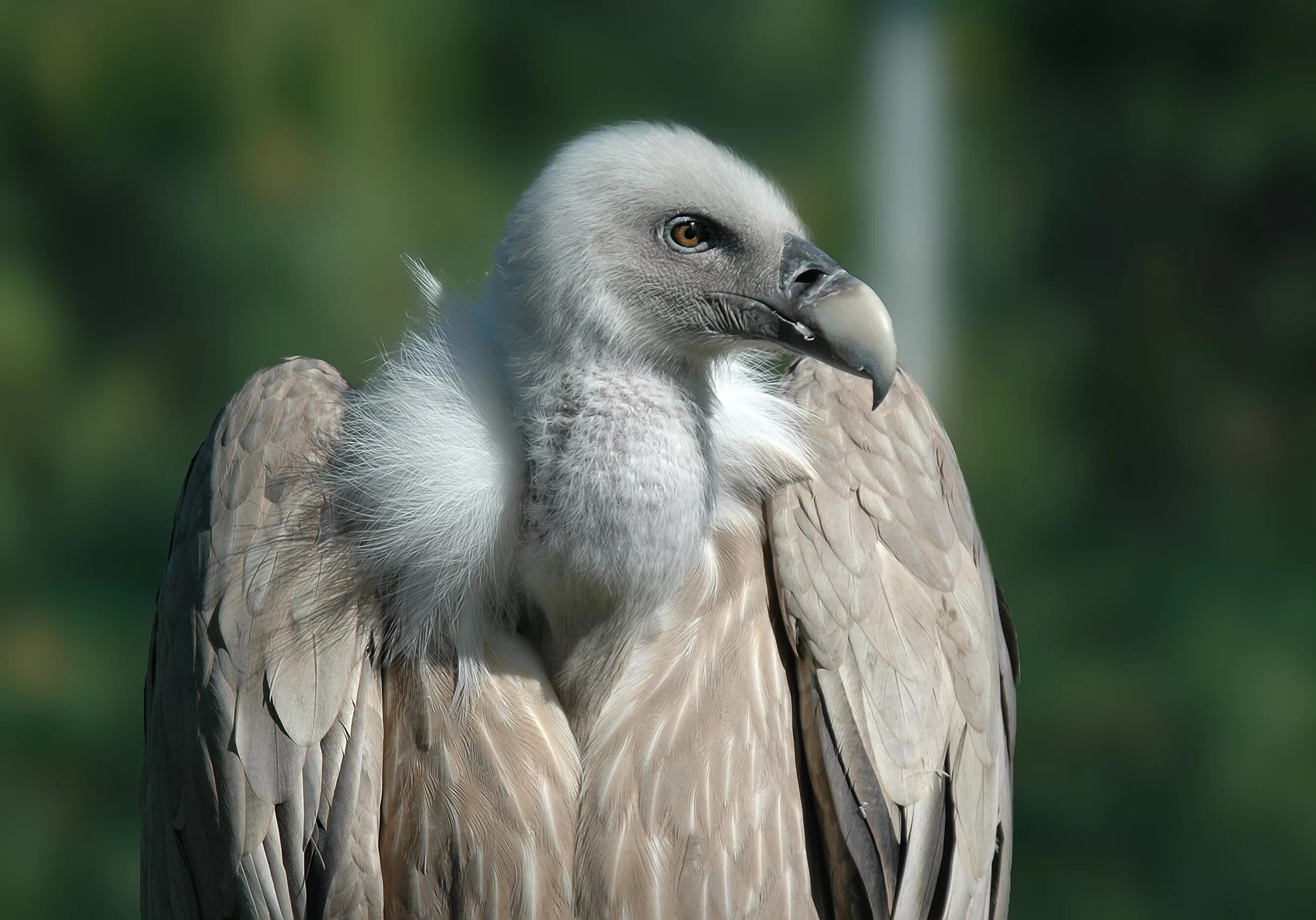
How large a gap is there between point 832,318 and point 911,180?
140 inches

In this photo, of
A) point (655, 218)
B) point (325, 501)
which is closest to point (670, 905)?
point (325, 501)

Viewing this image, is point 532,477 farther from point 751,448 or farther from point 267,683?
point 267,683

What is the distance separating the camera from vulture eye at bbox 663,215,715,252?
1.53 meters

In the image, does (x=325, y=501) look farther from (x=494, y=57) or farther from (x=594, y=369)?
(x=494, y=57)

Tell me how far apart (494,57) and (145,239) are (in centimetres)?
132

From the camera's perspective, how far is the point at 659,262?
1.53 meters

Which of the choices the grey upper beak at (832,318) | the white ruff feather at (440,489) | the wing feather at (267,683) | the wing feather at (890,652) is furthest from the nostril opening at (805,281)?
the wing feather at (267,683)

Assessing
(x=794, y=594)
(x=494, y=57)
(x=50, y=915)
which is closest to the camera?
(x=794, y=594)

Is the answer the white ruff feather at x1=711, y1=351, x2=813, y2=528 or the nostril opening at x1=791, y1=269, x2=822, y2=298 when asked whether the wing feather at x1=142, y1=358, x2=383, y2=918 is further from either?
the nostril opening at x1=791, y1=269, x2=822, y2=298

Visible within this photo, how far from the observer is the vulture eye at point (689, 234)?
1.53m

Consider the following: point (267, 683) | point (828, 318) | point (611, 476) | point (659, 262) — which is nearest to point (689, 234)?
point (659, 262)

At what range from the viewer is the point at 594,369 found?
4.81 ft

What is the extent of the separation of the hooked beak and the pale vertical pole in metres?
3.11

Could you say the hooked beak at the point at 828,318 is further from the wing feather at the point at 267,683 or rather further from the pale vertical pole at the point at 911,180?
the pale vertical pole at the point at 911,180
